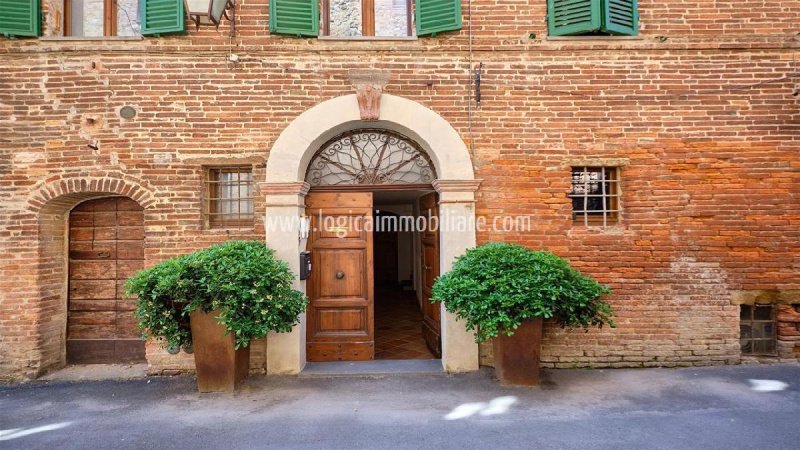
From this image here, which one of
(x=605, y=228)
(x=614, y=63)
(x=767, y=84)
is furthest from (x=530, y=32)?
(x=767, y=84)

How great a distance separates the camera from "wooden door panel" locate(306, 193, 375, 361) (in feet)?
16.1

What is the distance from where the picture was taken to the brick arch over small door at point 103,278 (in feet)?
16.0

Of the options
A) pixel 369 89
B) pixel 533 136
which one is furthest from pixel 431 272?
pixel 369 89

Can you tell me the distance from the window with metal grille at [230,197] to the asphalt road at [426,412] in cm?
190

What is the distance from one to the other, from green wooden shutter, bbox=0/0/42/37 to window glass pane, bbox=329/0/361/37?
11.6 feet

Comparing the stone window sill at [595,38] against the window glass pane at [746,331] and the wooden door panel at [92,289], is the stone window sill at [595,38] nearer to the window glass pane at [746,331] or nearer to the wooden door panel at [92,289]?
the window glass pane at [746,331]

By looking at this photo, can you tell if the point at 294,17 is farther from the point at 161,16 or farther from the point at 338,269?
the point at 338,269

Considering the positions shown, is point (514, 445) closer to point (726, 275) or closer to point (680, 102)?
point (726, 275)

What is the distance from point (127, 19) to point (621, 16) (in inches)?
245

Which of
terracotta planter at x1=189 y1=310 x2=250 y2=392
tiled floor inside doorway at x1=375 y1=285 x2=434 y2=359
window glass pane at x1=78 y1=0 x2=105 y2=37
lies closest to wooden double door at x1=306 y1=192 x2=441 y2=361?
tiled floor inside doorway at x1=375 y1=285 x2=434 y2=359

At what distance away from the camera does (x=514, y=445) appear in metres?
3.00

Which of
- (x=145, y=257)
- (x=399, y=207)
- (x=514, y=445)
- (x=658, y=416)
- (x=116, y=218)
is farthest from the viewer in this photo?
(x=399, y=207)

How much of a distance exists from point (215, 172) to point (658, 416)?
5.43 meters

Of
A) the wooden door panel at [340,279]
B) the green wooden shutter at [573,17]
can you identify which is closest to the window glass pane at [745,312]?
the green wooden shutter at [573,17]
